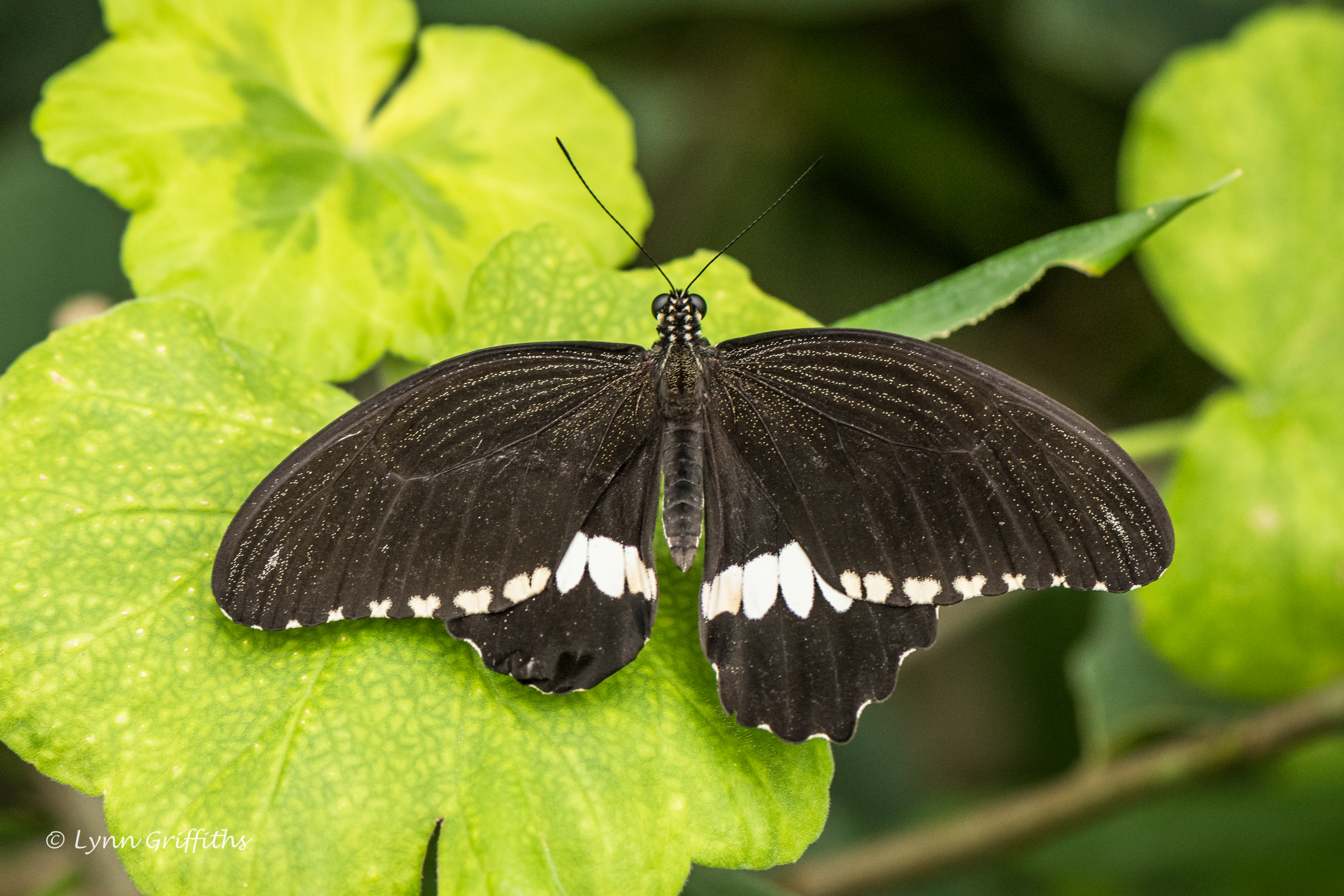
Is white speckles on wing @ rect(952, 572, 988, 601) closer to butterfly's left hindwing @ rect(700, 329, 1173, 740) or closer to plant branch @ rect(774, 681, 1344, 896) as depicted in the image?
butterfly's left hindwing @ rect(700, 329, 1173, 740)

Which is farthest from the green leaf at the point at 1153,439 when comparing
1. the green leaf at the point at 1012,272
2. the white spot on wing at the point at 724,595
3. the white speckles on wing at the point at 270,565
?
the white speckles on wing at the point at 270,565

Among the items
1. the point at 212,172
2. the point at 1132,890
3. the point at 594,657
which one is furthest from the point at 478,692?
the point at 1132,890

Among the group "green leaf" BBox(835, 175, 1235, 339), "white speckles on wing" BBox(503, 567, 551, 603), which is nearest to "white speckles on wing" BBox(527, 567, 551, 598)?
"white speckles on wing" BBox(503, 567, 551, 603)

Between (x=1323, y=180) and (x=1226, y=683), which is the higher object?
(x=1323, y=180)

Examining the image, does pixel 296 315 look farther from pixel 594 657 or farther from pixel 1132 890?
pixel 1132 890

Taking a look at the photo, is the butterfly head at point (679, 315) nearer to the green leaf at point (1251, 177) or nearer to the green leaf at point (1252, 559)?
the green leaf at point (1252, 559)

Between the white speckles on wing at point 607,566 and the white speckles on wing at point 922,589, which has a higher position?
the white speckles on wing at point 922,589

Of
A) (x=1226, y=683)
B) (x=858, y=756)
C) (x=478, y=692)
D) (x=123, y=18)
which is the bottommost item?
(x=858, y=756)
